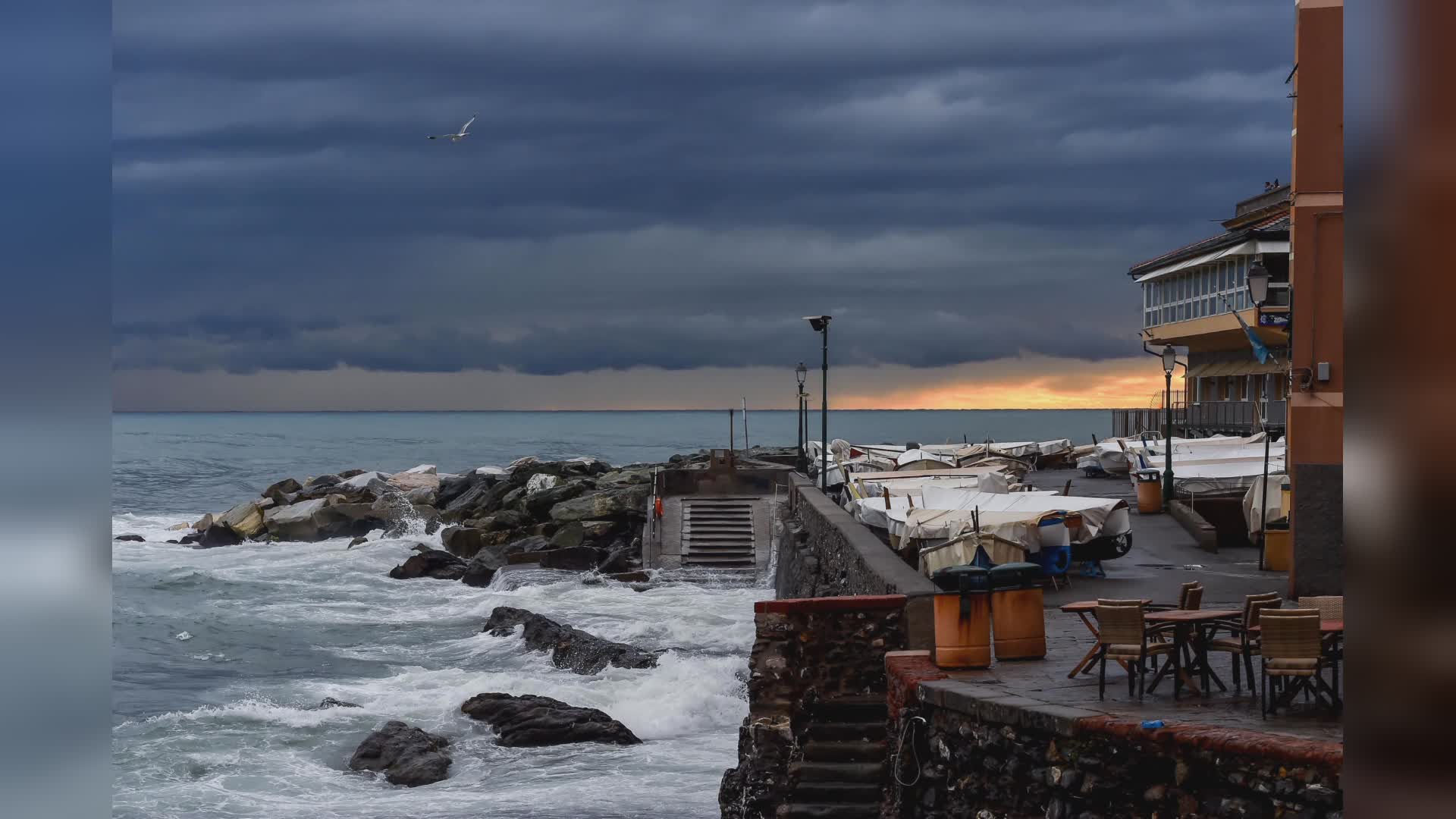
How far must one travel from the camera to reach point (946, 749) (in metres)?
10.5

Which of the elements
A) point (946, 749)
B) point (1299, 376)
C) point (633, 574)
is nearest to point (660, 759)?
point (946, 749)

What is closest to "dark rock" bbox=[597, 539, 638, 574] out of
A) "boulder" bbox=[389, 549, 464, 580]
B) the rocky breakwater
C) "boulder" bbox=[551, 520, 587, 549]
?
the rocky breakwater

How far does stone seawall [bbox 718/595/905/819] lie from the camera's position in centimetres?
1295

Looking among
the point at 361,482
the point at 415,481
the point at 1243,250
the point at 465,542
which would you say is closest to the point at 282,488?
the point at 361,482

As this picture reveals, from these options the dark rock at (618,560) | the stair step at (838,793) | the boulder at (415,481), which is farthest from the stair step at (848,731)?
the boulder at (415,481)

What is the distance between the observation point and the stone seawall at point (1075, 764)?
7.60 metres

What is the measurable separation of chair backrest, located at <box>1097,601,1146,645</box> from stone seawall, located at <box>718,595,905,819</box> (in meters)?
3.31

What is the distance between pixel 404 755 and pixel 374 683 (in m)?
7.46

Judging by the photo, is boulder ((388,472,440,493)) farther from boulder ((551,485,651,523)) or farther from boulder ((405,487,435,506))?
boulder ((551,485,651,523))

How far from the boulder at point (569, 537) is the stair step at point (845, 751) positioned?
30.9 m

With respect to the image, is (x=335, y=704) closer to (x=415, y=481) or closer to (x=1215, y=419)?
(x=1215, y=419)

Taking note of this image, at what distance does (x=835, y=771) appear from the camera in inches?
498

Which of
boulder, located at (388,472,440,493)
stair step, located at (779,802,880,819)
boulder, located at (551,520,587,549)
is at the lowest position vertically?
boulder, located at (551,520,587,549)

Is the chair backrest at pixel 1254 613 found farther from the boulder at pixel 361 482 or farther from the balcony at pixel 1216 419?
the boulder at pixel 361 482
